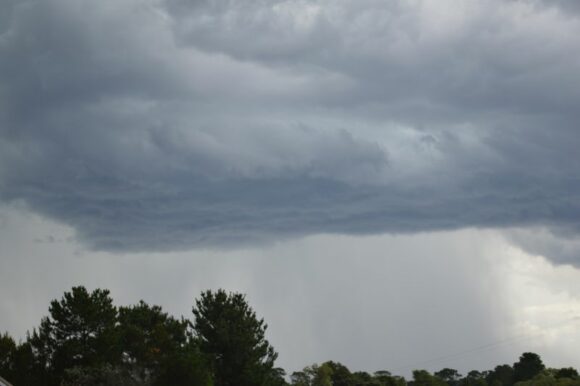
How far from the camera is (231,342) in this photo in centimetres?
12756

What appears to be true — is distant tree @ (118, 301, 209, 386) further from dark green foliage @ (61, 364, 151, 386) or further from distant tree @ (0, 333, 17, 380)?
distant tree @ (0, 333, 17, 380)

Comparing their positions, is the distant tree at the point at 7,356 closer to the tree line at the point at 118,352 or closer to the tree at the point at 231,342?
the tree line at the point at 118,352

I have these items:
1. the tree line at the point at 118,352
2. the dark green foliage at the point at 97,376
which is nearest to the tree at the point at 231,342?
the tree line at the point at 118,352

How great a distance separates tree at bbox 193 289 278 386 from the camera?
126m

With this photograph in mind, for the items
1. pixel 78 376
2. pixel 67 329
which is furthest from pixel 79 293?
pixel 78 376

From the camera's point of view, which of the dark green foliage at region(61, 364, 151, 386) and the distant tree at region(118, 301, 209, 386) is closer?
the dark green foliage at region(61, 364, 151, 386)

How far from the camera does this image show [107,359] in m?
105

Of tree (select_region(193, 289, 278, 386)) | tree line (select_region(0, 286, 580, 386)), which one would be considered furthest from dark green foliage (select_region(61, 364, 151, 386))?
tree (select_region(193, 289, 278, 386))

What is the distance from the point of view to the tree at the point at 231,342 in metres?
126

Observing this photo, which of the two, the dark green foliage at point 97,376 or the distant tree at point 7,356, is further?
the distant tree at point 7,356

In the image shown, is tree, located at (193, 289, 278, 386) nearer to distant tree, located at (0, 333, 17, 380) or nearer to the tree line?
the tree line

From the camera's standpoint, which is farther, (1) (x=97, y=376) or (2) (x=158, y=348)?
(2) (x=158, y=348)

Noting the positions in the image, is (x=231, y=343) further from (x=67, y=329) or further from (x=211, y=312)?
(x=67, y=329)

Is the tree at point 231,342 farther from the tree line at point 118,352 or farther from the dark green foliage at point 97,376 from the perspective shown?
the dark green foliage at point 97,376
